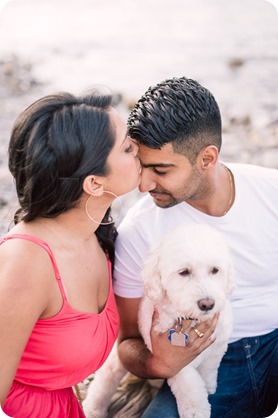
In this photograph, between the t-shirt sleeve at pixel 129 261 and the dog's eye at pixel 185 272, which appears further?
the t-shirt sleeve at pixel 129 261

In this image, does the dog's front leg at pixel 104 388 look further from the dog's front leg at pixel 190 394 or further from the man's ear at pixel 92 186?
the man's ear at pixel 92 186

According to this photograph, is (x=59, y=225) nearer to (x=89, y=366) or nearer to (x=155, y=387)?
(x=89, y=366)

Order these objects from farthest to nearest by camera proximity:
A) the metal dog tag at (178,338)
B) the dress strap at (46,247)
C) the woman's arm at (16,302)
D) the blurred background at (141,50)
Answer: the blurred background at (141,50) < the metal dog tag at (178,338) < the dress strap at (46,247) < the woman's arm at (16,302)

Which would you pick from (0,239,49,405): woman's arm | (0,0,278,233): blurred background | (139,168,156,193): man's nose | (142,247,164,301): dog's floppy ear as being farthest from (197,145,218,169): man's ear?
(0,0,278,233): blurred background

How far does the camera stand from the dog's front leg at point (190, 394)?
2346 mm

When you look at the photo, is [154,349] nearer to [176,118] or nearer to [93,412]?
[93,412]

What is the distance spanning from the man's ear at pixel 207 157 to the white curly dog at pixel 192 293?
377mm

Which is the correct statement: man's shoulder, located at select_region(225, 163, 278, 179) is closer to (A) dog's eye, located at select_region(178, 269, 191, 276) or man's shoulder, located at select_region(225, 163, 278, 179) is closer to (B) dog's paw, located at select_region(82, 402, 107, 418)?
(A) dog's eye, located at select_region(178, 269, 191, 276)

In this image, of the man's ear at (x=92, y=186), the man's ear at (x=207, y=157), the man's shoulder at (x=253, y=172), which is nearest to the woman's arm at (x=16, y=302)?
the man's ear at (x=92, y=186)

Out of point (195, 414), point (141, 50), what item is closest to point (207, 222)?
point (195, 414)

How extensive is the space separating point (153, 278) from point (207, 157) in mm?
689

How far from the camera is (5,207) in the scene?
4.81m

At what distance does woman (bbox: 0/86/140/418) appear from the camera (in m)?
1.96

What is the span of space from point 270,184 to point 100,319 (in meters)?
1.08
